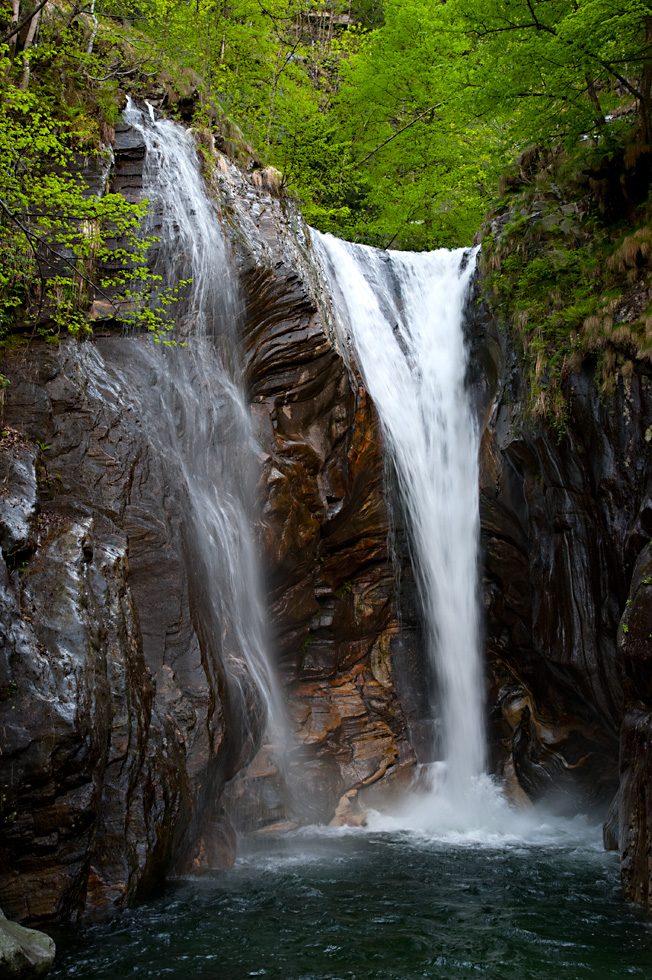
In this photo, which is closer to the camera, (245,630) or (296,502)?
(245,630)

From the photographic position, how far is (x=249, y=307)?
34.7 feet

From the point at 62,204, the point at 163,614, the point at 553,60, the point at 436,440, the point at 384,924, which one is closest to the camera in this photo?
the point at 384,924

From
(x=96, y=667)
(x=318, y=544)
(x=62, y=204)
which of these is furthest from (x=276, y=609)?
(x=62, y=204)

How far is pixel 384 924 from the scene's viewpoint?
19.5ft

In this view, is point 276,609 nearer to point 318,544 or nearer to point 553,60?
point 318,544

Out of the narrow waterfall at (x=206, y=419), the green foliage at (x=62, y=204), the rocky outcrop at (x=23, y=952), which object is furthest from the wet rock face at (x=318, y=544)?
the rocky outcrop at (x=23, y=952)

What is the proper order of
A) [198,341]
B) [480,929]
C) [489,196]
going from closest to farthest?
[480,929]
[198,341]
[489,196]

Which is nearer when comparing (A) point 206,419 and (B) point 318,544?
(A) point 206,419

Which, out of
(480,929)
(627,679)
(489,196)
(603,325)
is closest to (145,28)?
(489,196)

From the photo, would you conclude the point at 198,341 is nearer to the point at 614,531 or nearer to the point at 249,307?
the point at 249,307

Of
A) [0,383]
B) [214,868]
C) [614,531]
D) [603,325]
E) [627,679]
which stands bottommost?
[214,868]

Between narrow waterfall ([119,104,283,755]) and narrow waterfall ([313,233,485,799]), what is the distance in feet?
8.21

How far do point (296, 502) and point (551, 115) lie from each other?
6.16 m

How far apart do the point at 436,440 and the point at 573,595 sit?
3.96m
